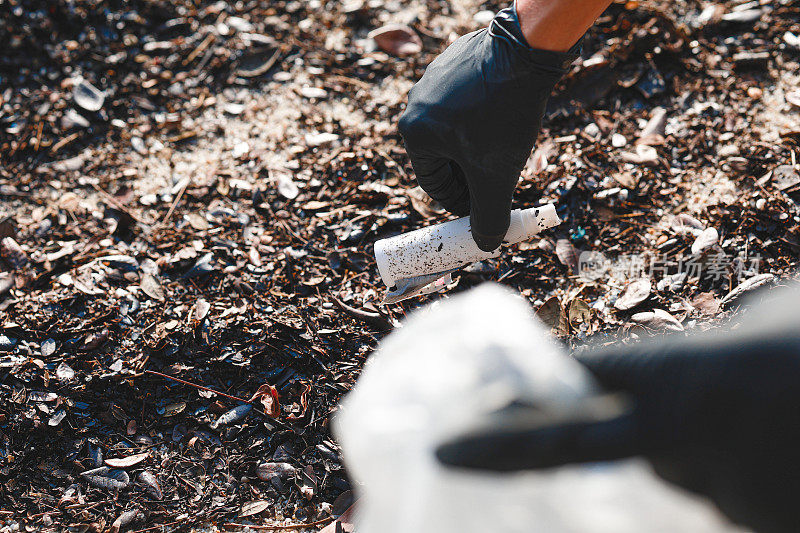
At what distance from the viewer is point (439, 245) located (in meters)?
2.06

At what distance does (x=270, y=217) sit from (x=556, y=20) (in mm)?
1680

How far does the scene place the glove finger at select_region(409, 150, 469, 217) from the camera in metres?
1.94

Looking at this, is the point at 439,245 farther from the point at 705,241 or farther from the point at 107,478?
the point at 107,478

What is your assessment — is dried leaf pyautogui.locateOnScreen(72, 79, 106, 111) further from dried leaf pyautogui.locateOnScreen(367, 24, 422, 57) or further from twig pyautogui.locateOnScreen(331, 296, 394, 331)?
twig pyautogui.locateOnScreen(331, 296, 394, 331)

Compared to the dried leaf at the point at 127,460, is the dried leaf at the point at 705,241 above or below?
above

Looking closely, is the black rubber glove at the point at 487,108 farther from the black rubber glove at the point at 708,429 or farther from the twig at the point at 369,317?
the black rubber glove at the point at 708,429

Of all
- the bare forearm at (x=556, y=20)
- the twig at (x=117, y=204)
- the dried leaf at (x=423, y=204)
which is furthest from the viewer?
the twig at (x=117, y=204)

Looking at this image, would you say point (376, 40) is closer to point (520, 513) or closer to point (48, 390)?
point (48, 390)

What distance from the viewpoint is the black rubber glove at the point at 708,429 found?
1.00 metres

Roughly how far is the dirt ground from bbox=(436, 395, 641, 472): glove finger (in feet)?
3.34

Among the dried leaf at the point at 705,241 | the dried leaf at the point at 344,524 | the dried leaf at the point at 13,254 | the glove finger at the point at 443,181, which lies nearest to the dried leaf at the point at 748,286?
the dried leaf at the point at 705,241

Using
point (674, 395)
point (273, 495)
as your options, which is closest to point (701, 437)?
point (674, 395)

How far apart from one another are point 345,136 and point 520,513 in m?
2.35

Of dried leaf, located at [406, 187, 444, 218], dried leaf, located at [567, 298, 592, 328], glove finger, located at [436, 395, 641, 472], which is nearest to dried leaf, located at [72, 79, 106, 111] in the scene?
dried leaf, located at [406, 187, 444, 218]
